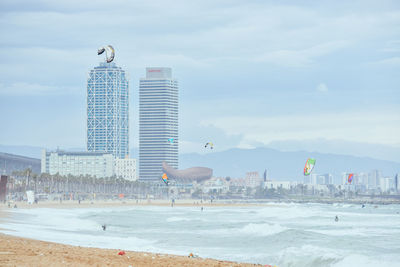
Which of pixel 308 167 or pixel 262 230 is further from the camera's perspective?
pixel 262 230

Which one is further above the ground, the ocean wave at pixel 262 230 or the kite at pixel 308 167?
the kite at pixel 308 167

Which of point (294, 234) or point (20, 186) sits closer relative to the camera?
point (294, 234)

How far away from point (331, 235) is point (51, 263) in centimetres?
3706

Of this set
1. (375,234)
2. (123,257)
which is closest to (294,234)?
(375,234)

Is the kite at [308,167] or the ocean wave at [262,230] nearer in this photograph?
the kite at [308,167]

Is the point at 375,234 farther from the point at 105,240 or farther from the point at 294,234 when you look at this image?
the point at 105,240

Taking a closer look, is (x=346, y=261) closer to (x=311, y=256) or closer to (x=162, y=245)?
(x=311, y=256)

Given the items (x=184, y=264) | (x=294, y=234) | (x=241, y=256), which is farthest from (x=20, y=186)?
(x=184, y=264)

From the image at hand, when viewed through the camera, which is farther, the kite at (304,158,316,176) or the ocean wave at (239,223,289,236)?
the ocean wave at (239,223,289,236)

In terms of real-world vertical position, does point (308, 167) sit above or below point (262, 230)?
above

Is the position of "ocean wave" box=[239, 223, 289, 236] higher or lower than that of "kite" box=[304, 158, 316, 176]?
lower

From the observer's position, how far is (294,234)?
53.9 metres

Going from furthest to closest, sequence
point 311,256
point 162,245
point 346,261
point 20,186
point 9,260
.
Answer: point 20,186 → point 162,245 → point 311,256 → point 346,261 → point 9,260

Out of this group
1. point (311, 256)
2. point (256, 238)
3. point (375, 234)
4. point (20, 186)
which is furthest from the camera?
point (20, 186)
